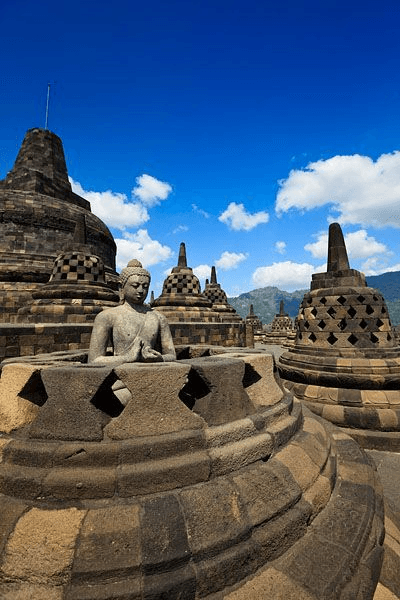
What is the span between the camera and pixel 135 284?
3.06 metres

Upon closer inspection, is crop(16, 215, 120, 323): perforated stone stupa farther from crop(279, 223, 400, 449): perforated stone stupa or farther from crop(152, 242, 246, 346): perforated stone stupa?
crop(279, 223, 400, 449): perforated stone stupa

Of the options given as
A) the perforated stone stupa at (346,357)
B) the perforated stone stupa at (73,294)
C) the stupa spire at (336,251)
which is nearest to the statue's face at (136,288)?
the perforated stone stupa at (346,357)

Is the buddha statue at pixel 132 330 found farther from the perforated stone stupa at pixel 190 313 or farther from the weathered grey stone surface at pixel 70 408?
the perforated stone stupa at pixel 190 313

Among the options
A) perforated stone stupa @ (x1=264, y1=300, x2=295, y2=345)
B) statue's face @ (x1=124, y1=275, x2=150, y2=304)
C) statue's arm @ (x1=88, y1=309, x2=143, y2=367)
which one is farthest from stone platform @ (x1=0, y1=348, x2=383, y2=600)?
perforated stone stupa @ (x1=264, y1=300, x2=295, y2=345)

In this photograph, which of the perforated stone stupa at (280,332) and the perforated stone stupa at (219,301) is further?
the perforated stone stupa at (280,332)

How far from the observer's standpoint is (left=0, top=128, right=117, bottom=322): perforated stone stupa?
1308 cm

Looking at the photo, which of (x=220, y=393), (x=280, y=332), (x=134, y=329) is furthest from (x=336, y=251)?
(x=280, y=332)

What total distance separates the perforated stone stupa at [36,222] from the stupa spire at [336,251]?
418 inches

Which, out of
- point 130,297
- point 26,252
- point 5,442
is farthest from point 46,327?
point 26,252

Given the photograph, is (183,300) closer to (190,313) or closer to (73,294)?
(190,313)

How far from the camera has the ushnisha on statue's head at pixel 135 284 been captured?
307 cm

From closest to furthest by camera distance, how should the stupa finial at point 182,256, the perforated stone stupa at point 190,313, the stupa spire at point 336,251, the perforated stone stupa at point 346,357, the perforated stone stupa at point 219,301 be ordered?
the perforated stone stupa at point 346,357 < the stupa spire at point 336,251 < the perforated stone stupa at point 190,313 < the stupa finial at point 182,256 < the perforated stone stupa at point 219,301

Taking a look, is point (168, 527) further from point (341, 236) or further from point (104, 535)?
point (341, 236)

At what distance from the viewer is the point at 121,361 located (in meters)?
2.61
